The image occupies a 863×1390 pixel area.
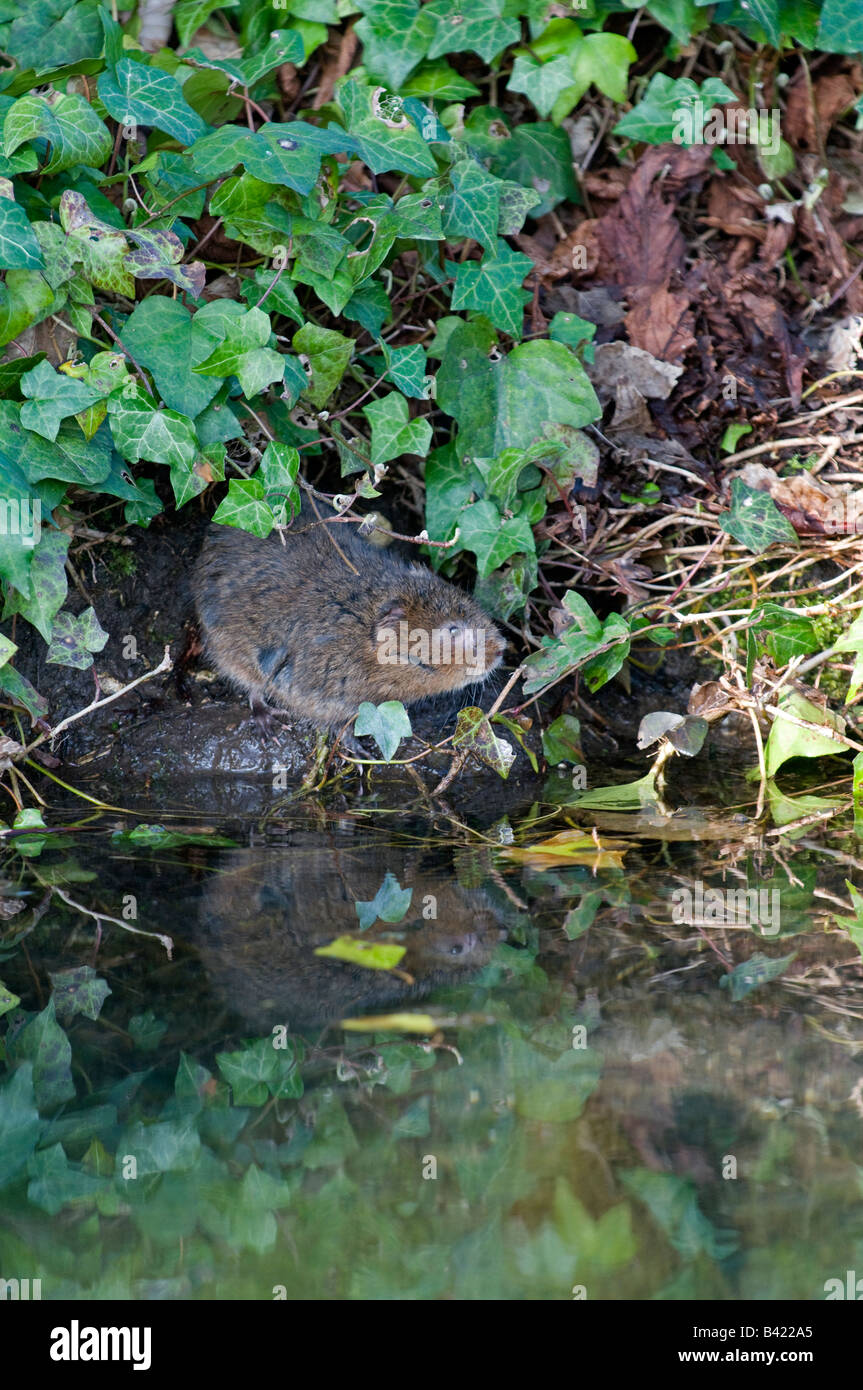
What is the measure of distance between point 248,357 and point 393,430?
1.86 ft

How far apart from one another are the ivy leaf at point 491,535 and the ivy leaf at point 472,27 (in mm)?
1801

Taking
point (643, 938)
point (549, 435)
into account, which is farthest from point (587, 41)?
point (643, 938)

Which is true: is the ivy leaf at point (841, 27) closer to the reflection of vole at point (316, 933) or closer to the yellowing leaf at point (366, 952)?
the reflection of vole at point (316, 933)

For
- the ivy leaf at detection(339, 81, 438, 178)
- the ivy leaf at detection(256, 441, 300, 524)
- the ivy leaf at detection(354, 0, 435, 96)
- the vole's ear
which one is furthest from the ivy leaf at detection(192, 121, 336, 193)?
the vole's ear

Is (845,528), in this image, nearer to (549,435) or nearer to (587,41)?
(549,435)

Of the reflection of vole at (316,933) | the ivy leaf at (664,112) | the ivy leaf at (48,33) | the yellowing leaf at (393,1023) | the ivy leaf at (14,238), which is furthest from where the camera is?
the ivy leaf at (664,112)

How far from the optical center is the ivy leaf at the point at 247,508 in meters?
3.67

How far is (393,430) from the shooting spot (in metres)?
3.93

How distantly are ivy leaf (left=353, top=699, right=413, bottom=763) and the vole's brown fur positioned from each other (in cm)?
62

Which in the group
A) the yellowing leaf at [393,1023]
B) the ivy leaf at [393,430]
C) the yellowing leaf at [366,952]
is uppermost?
the ivy leaf at [393,430]

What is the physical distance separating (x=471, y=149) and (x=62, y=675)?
8.20 feet

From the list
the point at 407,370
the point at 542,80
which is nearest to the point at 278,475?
the point at 407,370

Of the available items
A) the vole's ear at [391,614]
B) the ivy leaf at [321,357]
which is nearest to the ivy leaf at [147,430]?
the ivy leaf at [321,357]

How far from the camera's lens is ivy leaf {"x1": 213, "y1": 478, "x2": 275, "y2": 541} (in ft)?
12.0
